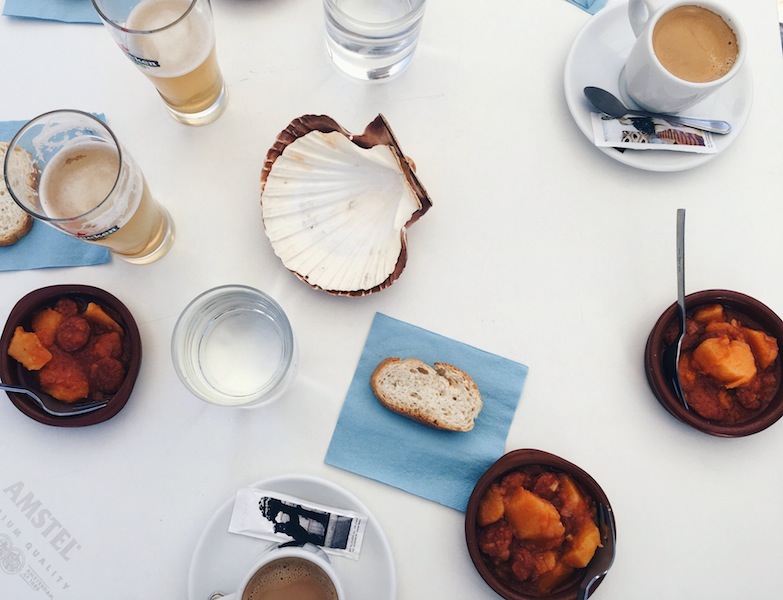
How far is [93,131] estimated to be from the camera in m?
0.72

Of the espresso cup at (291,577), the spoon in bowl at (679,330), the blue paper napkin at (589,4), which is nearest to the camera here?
the espresso cup at (291,577)

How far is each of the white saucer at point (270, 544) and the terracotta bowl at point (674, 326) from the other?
41 centimetres

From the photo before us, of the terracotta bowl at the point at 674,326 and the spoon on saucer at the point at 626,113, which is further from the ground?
the spoon on saucer at the point at 626,113

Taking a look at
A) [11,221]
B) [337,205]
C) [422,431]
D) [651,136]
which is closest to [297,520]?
[422,431]

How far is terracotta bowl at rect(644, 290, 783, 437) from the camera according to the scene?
0.78 metres

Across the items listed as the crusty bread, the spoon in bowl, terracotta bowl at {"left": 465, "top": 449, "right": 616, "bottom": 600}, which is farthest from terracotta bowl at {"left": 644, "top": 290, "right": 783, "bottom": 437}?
→ the crusty bread

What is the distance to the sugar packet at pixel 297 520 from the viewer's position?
77 centimetres

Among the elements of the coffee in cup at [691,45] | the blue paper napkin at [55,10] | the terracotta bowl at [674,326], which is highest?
the coffee in cup at [691,45]

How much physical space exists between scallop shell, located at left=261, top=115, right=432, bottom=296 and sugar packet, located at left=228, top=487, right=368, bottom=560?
0.27 metres

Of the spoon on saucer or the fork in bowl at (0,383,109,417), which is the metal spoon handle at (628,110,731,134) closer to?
the spoon on saucer

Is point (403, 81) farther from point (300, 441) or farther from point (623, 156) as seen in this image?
point (300, 441)

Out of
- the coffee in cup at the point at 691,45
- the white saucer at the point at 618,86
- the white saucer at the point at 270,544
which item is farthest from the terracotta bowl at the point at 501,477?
the coffee in cup at the point at 691,45

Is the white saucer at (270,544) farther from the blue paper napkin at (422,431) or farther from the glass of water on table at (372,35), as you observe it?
the glass of water on table at (372,35)

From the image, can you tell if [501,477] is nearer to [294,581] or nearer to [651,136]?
[294,581]
